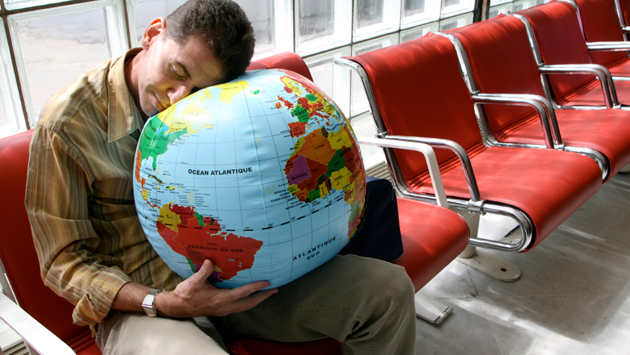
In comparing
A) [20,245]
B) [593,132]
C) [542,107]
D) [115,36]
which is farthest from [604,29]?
[20,245]

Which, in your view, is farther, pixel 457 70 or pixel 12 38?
pixel 457 70

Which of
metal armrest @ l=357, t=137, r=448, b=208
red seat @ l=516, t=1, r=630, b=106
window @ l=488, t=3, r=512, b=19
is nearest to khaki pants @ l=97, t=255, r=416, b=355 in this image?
metal armrest @ l=357, t=137, r=448, b=208

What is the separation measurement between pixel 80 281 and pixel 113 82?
0.44 meters

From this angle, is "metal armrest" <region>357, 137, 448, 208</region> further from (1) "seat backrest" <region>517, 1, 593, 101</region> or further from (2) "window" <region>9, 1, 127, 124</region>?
(1) "seat backrest" <region>517, 1, 593, 101</region>

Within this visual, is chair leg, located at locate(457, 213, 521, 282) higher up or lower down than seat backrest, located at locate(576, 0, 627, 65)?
lower down

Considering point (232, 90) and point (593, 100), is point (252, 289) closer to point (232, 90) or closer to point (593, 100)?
point (232, 90)

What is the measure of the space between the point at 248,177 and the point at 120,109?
466mm

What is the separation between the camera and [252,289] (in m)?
0.98

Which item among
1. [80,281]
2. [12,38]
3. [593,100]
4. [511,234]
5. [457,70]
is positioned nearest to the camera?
[80,281]

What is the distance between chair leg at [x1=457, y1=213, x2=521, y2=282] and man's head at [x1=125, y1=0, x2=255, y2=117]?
1405 millimetres

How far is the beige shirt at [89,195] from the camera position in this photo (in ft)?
3.50

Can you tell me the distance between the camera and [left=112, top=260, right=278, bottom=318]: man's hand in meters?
0.98

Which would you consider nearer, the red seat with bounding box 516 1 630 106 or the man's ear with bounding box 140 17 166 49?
the man's ear with bounding box 140 17 166 49

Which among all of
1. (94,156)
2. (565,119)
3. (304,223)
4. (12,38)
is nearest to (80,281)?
(94,156)
